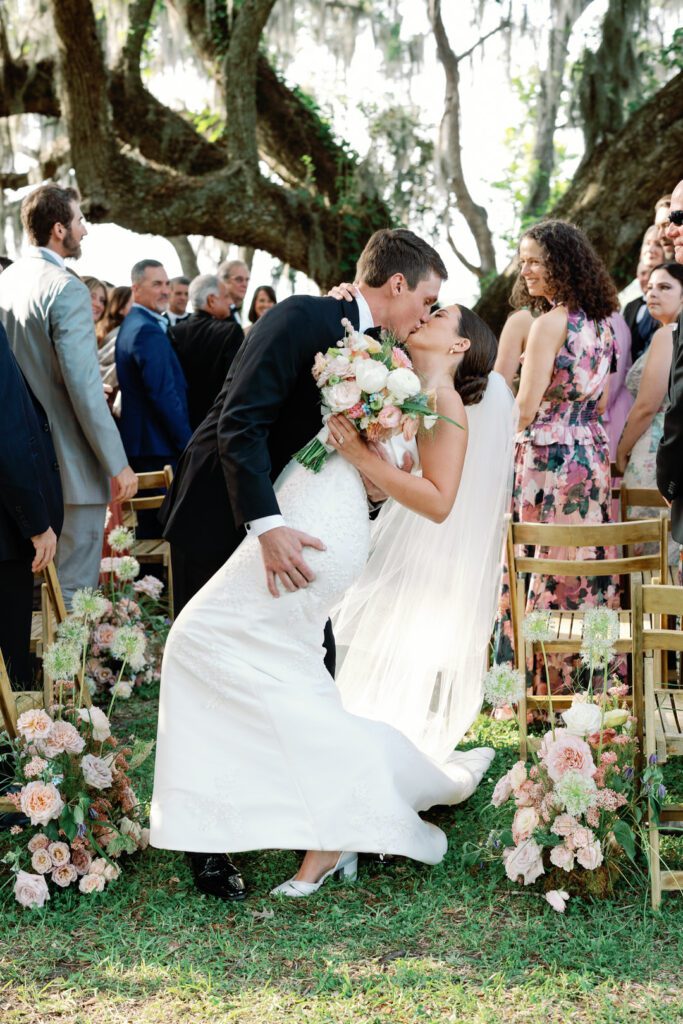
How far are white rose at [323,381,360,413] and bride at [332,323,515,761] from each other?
124 cm

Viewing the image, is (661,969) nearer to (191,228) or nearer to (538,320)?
(538,320)

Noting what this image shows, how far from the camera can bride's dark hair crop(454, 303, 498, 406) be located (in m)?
3.75

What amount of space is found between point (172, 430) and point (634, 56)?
23.2 feet

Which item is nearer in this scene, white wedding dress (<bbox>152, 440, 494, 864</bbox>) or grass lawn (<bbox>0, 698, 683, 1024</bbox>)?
grass lawn (<bbox>0, 698, 683, 1024</bbox>)

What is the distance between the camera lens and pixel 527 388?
5.21m

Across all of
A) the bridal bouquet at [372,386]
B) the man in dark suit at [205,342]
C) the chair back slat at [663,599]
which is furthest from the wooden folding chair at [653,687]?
the man in dark suit at [205,342]

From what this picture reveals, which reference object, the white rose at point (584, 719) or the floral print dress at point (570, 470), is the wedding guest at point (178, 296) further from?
the white rose at point (584, 719)

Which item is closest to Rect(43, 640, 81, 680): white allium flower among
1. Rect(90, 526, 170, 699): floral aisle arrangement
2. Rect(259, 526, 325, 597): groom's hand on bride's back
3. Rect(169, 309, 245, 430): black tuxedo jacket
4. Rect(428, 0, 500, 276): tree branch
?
Rect(259, 526, 325, 597): groom's hand on bride's back

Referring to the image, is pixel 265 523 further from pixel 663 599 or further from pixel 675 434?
pixel 675 434

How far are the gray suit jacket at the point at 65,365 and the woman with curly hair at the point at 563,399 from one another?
192cm

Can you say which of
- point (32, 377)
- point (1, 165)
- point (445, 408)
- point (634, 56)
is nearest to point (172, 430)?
point (32, 377)

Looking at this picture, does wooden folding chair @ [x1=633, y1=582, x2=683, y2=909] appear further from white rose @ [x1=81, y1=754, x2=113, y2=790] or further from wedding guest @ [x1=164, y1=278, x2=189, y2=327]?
wedding guest @ [x1=164, y1=278, x2=189, y2=327]

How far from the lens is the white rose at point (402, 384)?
314 centimetres

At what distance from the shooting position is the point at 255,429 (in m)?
3.31
